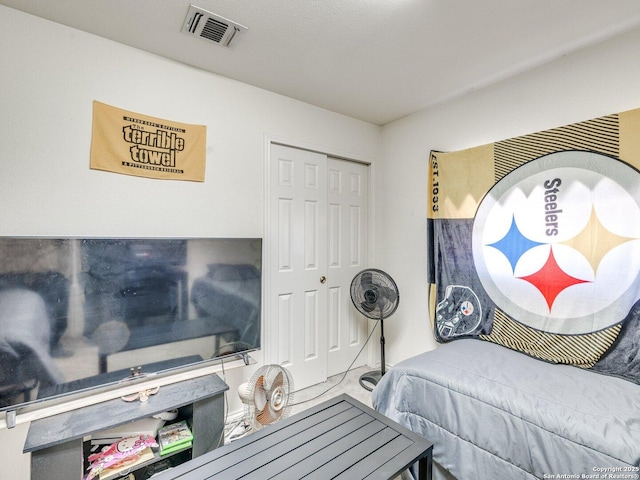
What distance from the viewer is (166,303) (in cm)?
180

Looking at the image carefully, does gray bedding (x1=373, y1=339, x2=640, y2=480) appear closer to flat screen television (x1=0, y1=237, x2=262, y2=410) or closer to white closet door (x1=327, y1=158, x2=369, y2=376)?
white closet door (x1=327, y1=158, x2=369, y2=376)

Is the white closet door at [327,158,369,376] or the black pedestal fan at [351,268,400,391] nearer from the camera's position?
the black pedestal fan at [351,268,400,391]

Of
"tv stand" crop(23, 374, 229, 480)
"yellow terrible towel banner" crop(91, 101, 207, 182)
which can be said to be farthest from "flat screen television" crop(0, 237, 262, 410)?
"yellow terrible towel banner" crop(91, 101, 207, 182)

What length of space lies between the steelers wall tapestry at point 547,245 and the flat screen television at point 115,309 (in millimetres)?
1635

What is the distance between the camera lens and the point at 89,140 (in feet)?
5.62

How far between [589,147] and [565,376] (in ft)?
4.39

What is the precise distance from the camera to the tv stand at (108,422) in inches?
51.3

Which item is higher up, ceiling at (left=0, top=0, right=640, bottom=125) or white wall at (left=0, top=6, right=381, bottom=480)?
ceiling at (left=0, top=0, right=640, bottom=125)

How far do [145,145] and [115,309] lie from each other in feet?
3.31

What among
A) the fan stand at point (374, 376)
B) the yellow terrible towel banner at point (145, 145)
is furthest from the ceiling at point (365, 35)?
the fan stand at point (374, 376)

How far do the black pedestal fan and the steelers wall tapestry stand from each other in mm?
361

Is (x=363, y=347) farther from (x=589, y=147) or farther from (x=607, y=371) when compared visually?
(x=589, y=147)

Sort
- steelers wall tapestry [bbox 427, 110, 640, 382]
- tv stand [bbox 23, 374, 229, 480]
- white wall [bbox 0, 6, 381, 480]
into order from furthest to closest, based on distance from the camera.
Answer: steelers wall tapestry [bbox 427, 110, 640, 382], white wall [bbox 0, 6, 381, 480], tv stand [bbox 23, 374, 229, 480]

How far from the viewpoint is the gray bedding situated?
116 cm
